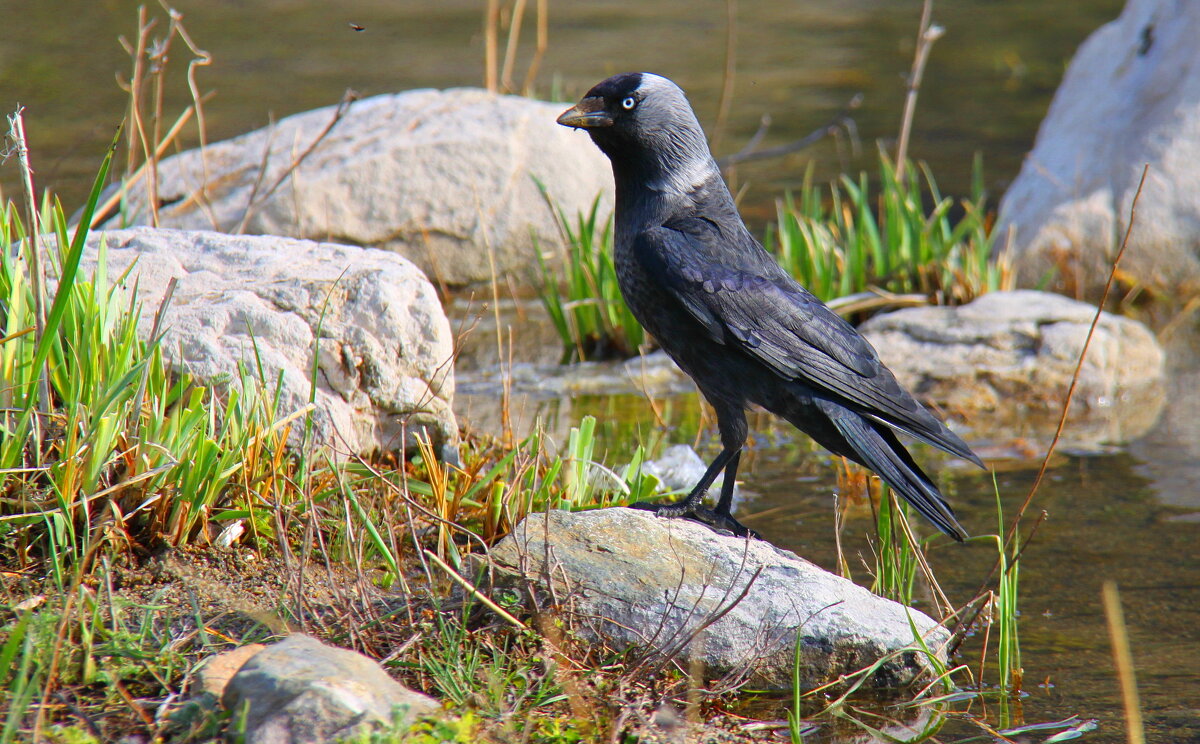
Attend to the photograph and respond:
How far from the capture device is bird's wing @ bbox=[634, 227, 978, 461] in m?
3.23

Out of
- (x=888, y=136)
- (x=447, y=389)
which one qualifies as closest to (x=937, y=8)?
(x=888, y=136)

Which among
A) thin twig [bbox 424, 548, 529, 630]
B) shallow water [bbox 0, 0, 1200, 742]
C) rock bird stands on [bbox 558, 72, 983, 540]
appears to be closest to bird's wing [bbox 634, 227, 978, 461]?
rock bird stands on [bbox 558, 72, 983, 540]

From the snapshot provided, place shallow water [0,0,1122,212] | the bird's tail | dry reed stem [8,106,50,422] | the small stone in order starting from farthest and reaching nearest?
shallow water [0,0,1122,212], the bird's tail, dry reed stem [8,106,50,422], the small stone

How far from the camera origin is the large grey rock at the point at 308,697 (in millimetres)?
2158

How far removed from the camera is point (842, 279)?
19.0 ft

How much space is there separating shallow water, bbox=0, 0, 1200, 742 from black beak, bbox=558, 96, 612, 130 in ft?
3.90

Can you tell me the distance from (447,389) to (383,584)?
896mm

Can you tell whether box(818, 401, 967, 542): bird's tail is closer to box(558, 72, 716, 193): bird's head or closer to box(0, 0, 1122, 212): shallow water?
box(558, 72, 716, 193): bird's head

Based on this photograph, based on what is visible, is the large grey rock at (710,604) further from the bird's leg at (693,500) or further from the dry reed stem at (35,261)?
the dry reed stem at (35,261)

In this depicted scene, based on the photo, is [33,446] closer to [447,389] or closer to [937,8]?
[447,389]

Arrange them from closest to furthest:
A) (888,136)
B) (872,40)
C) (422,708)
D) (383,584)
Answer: (422,708) < (383,584) < (888,136) < (872,40)

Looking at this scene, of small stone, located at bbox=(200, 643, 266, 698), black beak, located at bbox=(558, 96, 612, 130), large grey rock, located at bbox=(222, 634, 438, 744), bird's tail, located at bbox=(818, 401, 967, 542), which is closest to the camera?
large grey rock, located at bbox=(222, 634, 438, 744)

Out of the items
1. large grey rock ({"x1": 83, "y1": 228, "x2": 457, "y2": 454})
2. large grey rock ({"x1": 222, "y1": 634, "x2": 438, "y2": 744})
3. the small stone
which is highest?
large grey rock ({"x1": 83, "y1": 228, "x2": 457, "y2": 454})

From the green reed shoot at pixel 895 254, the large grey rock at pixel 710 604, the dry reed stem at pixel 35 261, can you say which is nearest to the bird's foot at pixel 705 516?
the large grey rock at pixel 710 604
